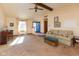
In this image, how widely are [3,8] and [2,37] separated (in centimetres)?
62

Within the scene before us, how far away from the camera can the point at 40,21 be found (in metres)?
2.28

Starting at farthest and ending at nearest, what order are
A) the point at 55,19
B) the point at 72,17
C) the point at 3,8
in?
the point at 55,19
the point at 72,17
the point at 3,8

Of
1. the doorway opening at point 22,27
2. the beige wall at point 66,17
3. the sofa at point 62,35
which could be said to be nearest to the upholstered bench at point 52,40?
the sofa at point 62,35

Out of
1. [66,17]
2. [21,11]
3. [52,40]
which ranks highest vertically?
[21,11]

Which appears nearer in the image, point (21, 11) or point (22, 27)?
point (21, 11)

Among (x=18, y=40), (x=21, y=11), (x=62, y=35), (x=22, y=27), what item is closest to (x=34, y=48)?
(x=18, y=40)

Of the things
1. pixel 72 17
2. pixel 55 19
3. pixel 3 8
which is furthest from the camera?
pixel 55 19

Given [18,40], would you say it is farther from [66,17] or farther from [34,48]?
[66,17]

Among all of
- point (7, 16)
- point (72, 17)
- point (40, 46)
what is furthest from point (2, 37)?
point (72, 17)

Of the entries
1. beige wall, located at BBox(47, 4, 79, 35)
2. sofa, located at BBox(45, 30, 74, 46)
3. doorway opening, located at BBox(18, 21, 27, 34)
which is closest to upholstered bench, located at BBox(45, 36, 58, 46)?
sofa, located at BBox(45, 30, 74, 46)

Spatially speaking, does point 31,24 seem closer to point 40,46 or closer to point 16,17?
point 16,17

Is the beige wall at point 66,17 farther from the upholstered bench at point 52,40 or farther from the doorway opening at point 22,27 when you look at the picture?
the doorway opening at point 22,27

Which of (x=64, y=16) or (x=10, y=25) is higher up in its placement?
(x=64, y=16)

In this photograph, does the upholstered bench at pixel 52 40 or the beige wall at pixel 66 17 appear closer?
the beige wall at pixel 66 17
